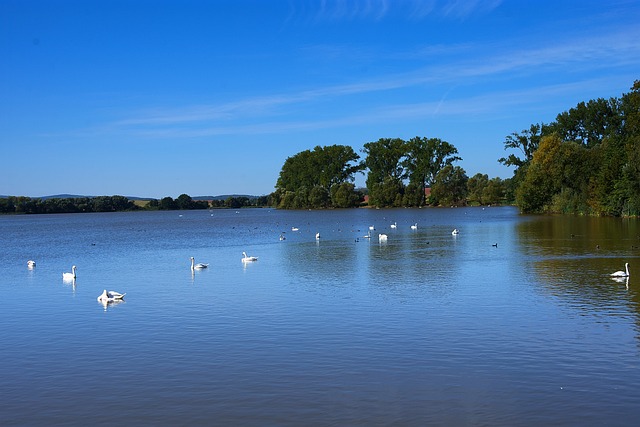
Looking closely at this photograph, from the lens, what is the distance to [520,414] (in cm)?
1068

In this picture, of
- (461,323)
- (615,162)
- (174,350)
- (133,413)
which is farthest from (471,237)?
(133,413)

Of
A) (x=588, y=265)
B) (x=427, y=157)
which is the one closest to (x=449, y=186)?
(x=427, y=157)

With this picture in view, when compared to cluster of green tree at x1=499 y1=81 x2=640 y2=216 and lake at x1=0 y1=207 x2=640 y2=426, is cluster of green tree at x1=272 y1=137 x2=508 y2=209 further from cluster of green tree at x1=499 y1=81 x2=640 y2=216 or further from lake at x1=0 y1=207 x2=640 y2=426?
lake at x1=0 y1=207 x2=640 y2=426

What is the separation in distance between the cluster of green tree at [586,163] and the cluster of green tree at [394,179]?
39.7m

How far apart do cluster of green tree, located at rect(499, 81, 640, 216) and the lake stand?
142 feet

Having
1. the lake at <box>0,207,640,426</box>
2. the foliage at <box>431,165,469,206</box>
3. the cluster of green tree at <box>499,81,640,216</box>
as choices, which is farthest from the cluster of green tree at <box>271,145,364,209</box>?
the lake at <box>0,207,640,426</box>

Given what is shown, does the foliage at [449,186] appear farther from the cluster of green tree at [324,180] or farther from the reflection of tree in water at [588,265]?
the reflection of tree in water at [588,265]

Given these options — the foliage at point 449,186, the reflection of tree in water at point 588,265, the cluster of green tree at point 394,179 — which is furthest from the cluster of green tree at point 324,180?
the reflection of tree in water at point 588,265

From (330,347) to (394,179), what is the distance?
145m

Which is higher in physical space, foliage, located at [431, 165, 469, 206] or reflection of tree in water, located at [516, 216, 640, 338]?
foliage, located at [431, 165, 469, 206]

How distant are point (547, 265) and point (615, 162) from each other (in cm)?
4938

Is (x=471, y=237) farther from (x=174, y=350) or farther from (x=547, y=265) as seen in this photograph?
(x=174, y=350)

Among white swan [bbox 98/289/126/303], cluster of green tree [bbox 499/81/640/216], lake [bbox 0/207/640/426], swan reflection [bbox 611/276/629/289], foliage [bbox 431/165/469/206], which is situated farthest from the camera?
foliage [bbox 431/165/469/206]

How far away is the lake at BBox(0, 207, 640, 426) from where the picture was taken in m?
11.2
